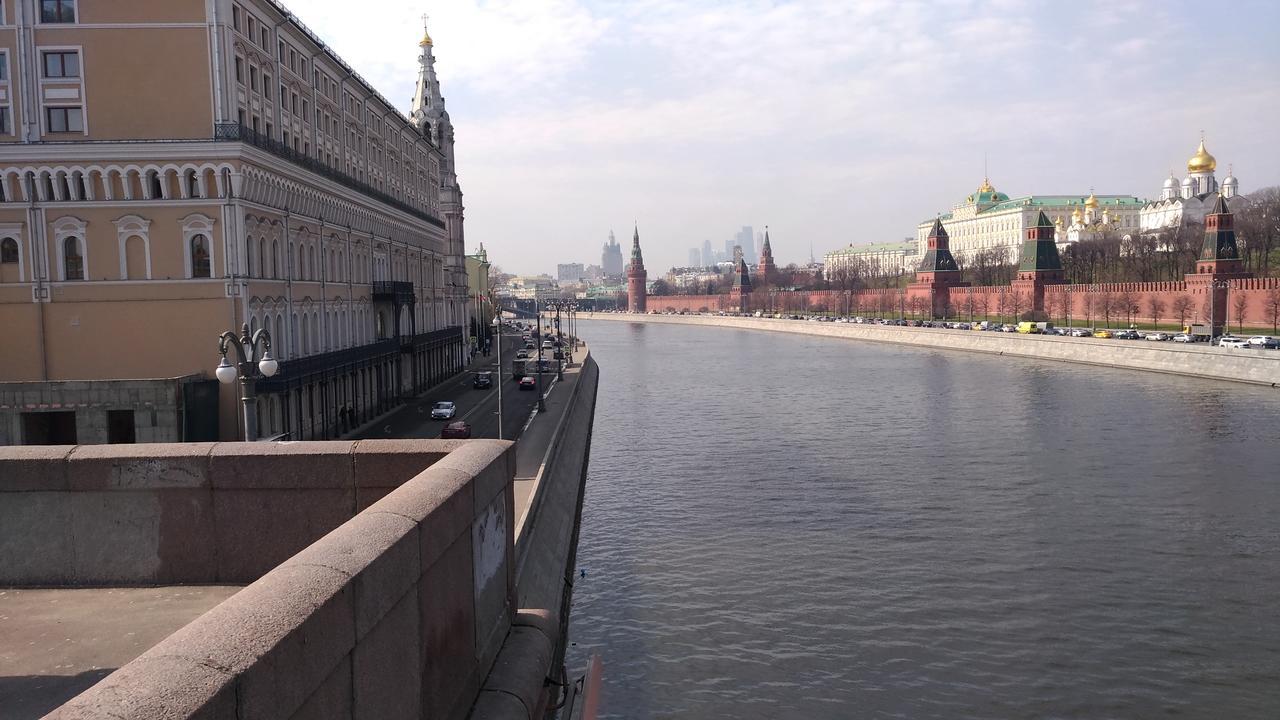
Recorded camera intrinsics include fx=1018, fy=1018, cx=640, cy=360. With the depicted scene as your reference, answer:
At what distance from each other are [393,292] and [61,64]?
60.5 feet

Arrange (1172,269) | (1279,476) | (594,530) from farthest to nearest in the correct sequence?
(1172,269), (1279,476), (594,530)

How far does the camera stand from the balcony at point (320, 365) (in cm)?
2869

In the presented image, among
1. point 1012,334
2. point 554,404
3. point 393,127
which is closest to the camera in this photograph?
point 554,404

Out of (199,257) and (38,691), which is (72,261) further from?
(38,691)

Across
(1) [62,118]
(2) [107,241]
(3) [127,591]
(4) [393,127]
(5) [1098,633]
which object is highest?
(4) [393,127]

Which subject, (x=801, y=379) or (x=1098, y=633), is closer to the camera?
(x=1098, y=633)

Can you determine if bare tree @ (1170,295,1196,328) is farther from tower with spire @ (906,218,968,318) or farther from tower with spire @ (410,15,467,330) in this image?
tower with spire @ (410,15,467,330)

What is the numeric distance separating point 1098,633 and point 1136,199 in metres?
190

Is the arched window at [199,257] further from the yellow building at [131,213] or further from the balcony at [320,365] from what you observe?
the balcony at [320,365]

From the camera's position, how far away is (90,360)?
27.5 m

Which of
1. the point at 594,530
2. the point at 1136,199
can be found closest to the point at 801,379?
the point at 594,530

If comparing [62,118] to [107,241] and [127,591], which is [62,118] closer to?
[107,241]

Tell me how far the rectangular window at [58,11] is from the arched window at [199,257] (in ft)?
20.7

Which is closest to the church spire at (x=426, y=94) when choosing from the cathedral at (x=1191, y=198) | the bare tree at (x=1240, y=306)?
the bare tree at (x=1240, y=306)
